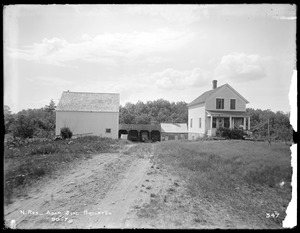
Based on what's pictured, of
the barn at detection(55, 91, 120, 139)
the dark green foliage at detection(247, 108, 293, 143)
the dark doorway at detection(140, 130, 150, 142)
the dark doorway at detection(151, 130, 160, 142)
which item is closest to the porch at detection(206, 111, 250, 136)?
the dark doorway at detection(151, 130, 160, 142)

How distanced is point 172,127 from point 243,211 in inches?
887

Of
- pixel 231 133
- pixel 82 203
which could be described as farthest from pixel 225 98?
pixel 82 203

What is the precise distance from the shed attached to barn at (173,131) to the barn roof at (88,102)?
21.3ft

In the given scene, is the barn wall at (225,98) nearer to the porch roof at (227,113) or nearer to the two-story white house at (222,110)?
the two-story white house at (222,110)

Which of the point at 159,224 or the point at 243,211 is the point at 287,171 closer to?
the point at 243,211

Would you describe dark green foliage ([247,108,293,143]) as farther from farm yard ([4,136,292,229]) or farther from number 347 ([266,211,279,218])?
number 347 ([266,211,279,218])

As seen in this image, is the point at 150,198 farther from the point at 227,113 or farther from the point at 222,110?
the point at 222,110

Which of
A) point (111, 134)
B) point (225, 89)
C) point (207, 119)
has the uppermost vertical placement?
point (225, 89)

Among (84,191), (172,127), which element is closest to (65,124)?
(172,127)

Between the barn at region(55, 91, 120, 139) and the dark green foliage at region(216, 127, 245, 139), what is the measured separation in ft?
36.7

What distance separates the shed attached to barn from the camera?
81.7 ft

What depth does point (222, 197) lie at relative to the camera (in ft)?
13.2

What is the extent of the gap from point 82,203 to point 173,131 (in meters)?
22.8

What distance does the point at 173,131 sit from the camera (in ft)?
84.7
